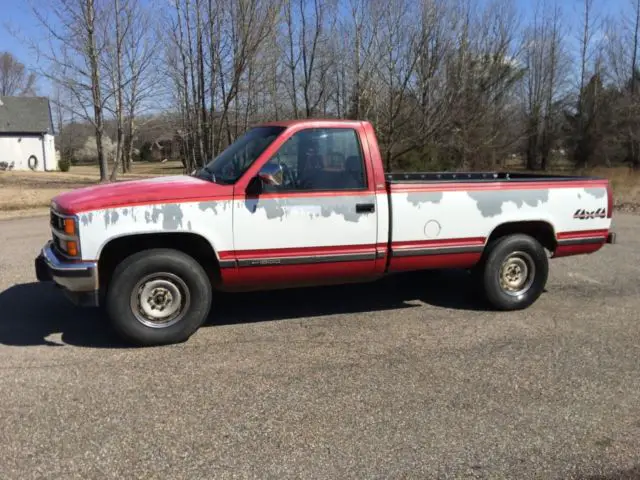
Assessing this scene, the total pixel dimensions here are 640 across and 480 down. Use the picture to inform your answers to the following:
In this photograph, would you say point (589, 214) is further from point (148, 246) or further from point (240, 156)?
point (148, 246)

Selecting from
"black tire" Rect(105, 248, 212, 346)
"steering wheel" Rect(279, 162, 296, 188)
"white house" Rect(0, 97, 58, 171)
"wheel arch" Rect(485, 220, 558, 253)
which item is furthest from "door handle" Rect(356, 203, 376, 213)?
"white house" Rect(0, 97, 58, 171)

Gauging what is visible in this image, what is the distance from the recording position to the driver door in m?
5.05

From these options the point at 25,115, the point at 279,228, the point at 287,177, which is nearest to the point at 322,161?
the point at 287,177

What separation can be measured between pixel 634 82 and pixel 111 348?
47.8 meters

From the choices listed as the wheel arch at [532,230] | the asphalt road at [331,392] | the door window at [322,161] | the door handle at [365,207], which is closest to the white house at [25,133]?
the asphalt road at [331,392]

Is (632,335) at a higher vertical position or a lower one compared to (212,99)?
lower

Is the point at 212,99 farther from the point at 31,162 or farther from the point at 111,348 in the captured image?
the point at 31,162

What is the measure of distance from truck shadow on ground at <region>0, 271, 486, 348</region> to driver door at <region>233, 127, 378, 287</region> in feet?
2.56

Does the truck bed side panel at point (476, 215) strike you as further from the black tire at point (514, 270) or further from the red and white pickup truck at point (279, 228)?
the black tire at point (514, 270)

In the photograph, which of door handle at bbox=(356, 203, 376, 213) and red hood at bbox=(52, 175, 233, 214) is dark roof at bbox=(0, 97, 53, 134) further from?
door handle at bbox=(356, 203, 376, 213)

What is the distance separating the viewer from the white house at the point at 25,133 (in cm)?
5353

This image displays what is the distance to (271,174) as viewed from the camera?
16.5 feet

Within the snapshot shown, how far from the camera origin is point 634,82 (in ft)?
142

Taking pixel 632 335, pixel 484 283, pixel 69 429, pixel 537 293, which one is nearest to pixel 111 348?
pixel 69 429
